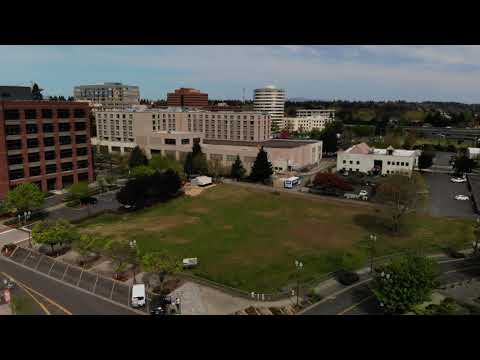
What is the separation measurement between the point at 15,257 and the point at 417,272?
57.6ft

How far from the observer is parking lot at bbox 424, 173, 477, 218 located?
24016 millimetres

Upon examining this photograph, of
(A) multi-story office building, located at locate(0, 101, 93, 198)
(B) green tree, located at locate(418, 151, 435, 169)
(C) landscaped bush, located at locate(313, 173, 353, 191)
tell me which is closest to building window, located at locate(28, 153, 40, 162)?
(A) multi-story office building, located at locate(0, 101, 93, 198)

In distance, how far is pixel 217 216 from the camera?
23688 millimetres

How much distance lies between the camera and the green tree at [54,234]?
16.8 metres

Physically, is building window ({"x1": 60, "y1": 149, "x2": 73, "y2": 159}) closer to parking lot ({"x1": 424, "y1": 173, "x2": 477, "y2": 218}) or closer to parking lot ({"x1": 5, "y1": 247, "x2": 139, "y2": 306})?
parking lot ({"x1": 5, "y1": 247, "x2": 139, "y2": 306})

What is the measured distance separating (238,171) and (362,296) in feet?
70.5

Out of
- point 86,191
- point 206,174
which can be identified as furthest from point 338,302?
point 206,174

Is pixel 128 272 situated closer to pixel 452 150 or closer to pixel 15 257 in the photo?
pixel 15 257

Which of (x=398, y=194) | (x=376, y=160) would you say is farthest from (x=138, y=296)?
(x=376, y=160)

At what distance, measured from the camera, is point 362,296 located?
1388 centimetres

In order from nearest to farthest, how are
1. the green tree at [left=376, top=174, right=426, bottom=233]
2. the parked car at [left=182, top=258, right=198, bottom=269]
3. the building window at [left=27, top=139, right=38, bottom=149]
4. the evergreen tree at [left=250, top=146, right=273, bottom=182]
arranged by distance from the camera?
the parked car at [left=182, top=258, right=198, bottom=269], the green tree at [left=376, top=174, right=426, bottom=233], the building window at [left=27, top=139, right=38, bottom=149], the evergreen tree at [left=250, top=146, right=273, bottom=182]

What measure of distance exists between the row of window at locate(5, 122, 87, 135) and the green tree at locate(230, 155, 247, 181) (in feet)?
45.0

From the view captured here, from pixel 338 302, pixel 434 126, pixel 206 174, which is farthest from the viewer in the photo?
pixel 434 126

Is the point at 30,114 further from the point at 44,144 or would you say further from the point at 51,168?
the point at 51,168
